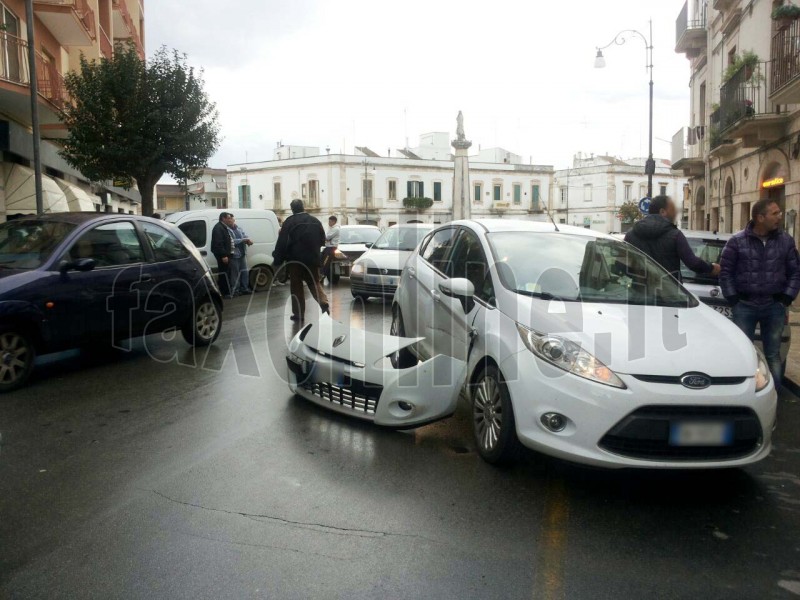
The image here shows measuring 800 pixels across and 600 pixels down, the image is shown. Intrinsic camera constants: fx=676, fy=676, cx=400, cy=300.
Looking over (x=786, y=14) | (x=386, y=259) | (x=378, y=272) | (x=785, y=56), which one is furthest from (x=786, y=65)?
(x=378, y=272)

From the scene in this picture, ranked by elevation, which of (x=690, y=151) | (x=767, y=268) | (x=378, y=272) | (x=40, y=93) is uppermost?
(x=40, y=93)

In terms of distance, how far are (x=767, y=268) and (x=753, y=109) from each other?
1207cm

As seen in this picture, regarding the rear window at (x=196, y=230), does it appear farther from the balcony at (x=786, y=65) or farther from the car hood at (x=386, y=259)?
the balcony at (x=786, y=65)

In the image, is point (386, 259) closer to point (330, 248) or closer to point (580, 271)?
point (330, 248)

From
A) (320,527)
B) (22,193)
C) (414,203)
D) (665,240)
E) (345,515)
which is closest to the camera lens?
(320,527)

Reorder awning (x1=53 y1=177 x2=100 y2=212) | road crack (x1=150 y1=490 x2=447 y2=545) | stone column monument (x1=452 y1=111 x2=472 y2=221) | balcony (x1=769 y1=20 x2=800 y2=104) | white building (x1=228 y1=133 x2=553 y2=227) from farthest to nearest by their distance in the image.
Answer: white building (x1=228 y1=133 x2=553 y2=227) < stone column monument (x1=452 y1=111 x2=472 y2=221) < awning (x1=53 y1=177 x2=100 y2=212) < balcony (x1=769 y1=20 x2=800 y2=104) < road crack (x1=150 y1=490 x2=447 y2=545)

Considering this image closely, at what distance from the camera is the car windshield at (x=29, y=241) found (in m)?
6.54

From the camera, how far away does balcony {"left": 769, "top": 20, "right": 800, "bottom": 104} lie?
1304cm

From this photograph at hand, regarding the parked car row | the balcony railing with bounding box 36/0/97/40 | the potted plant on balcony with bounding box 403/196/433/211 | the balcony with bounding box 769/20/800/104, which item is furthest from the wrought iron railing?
the potted plant on balcony with bounding box 403/196/433/211

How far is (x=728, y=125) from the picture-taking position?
56.8 feet

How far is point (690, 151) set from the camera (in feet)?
85.0

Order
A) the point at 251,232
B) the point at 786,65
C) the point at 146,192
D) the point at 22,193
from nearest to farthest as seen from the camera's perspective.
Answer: the point at 786,65
the point at 251,232
the point at 22,193
the point at 146,192

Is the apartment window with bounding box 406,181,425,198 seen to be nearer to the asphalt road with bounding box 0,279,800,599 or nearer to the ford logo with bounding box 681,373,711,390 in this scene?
the asphalt road with bounding box 0,279,800,599

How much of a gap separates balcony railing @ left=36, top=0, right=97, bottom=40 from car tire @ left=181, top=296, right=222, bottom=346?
13.7m
